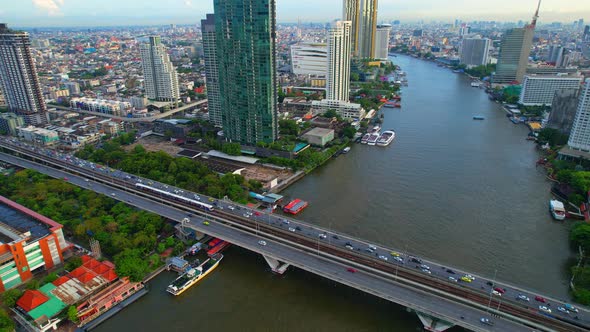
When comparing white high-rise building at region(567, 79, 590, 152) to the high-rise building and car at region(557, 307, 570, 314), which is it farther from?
the high-rise building

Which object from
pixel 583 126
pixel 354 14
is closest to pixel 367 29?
pixel 354 14

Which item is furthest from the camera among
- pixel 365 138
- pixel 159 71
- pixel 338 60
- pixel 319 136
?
pixel 159 71

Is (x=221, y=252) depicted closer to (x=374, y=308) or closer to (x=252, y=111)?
(x=374, y=308)

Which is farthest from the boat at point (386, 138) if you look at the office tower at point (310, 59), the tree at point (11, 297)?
the office tower at point (310, 59)

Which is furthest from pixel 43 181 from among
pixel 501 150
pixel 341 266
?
pixel 501 150

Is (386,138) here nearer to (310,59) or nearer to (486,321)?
(486,321)

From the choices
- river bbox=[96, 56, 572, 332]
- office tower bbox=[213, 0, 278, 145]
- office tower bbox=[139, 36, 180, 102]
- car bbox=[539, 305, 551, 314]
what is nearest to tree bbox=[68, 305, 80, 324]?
river bbox=[96, 56, 572, 332]
